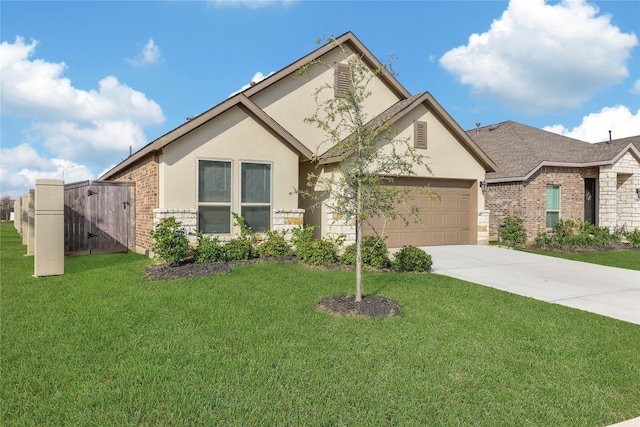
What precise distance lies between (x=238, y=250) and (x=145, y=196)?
11.5ft

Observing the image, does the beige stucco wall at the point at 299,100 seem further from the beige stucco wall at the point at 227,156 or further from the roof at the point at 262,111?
the beige stucco wall at the point at 227,156

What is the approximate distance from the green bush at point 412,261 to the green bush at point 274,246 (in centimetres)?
302

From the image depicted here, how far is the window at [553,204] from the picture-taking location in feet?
54.7

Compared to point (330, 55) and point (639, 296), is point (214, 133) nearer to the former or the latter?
point (330, 55)

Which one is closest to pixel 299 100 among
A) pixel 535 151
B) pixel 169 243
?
pixel 169 243

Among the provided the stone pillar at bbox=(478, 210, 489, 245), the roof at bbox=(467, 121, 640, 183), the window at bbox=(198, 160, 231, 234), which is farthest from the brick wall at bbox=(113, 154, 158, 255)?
the roof at bbox=(467, 121, 640, 183)

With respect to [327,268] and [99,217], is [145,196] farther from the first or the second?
[327,268]

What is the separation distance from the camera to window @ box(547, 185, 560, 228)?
54.7ft

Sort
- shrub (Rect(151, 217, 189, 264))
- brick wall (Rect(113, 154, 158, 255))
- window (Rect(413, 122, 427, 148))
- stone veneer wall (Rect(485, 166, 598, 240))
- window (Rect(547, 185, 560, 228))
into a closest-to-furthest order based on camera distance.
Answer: shrub (Rect(151, 217, 189, 264))
brick wall (Rect(113, 154, 158, 255))
window (Rect(413, 122, 427, 148))
stone veneer wall (Rect(485, 166, 598, 240))
window (Rect(547, 185, 560, 228))

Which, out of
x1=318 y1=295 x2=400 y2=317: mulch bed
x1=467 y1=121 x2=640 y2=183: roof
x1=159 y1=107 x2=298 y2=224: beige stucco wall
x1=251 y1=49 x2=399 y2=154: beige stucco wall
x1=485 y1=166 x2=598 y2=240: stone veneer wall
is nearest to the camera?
x1=318 y1=295 x2=400 y2=317: mulch bed

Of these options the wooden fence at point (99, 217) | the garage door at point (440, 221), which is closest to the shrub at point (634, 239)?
the garage door at point (440, 221)

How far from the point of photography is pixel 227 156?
416 inches

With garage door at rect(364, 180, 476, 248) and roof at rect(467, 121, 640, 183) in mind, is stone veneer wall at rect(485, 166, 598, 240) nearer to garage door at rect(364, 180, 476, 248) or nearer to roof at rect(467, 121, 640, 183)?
roof at rect(467, 121, 640, 183)

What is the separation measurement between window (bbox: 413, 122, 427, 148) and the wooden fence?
928 centimetres
